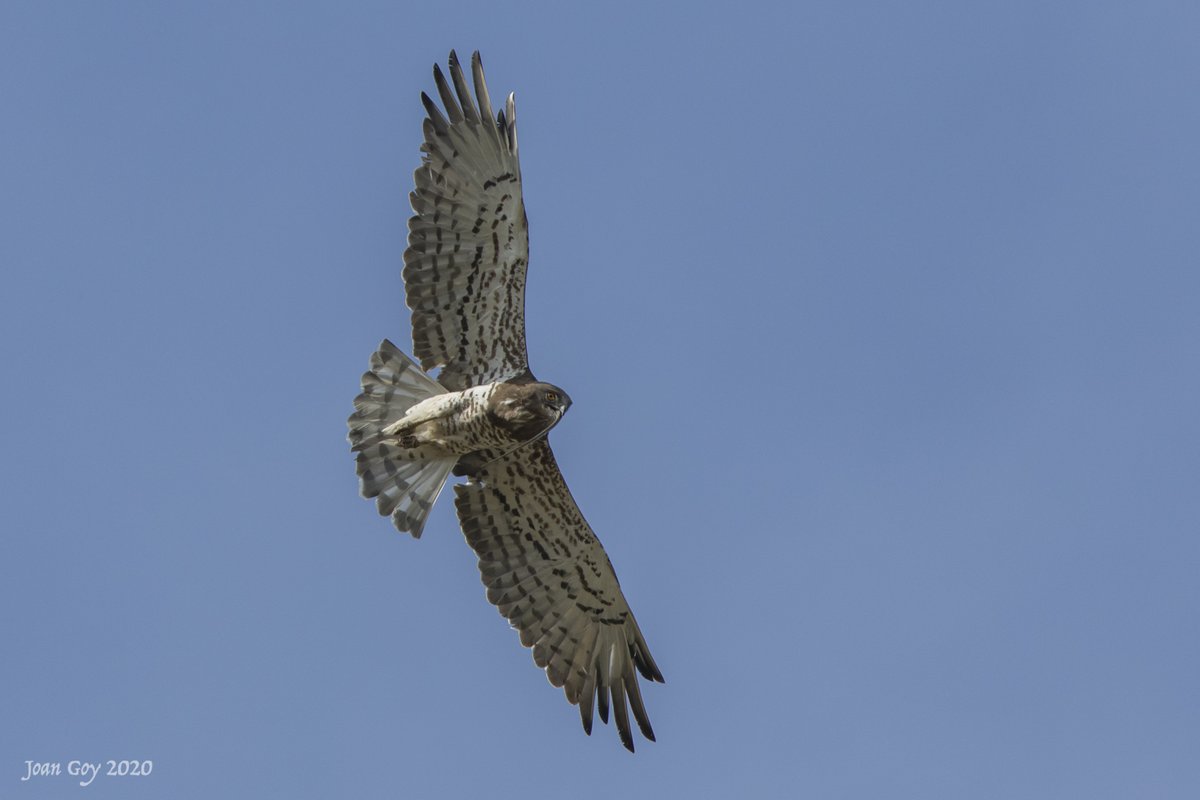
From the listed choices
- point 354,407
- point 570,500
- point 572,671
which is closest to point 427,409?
point 354,407

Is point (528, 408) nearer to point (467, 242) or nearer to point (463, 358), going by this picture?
point (463, 358)

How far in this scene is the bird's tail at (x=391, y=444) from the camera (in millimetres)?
15320

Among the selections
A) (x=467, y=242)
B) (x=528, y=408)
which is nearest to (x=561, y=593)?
(x=528, y=408)

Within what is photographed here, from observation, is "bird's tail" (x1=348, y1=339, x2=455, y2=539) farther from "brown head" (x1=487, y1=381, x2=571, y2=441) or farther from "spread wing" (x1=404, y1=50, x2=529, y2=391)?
"brown head" (x1=487, y1=381, x2=571, y2=441)

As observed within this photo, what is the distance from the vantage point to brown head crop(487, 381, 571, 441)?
48.4 ft

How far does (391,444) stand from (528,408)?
1369 millimetres

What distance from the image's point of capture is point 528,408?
14750mm

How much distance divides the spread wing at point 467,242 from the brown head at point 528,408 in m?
0.60

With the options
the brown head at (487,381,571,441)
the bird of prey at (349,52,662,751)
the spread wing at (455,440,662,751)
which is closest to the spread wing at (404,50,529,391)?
the bird of prey at (349,52,662,751)

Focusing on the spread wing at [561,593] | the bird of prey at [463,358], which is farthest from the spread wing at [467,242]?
the spread wing at [561,593]

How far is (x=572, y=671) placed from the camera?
1630 centimetres

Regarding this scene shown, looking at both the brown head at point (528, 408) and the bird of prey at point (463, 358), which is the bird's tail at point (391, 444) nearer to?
the bird of prey at point (463, 358)

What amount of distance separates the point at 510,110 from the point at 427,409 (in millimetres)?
2614

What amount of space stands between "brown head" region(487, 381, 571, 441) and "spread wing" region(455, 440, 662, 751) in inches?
50.6
